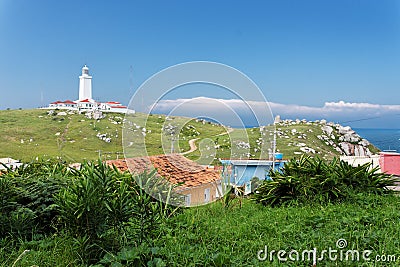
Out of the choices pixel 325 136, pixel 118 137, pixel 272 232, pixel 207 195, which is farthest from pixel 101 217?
pixel 325 136

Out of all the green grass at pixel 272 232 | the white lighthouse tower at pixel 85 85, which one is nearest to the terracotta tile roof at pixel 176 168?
the green grass at pixel 272 232

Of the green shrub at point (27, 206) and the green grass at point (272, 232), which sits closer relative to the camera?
the green grass at point (272, 232)

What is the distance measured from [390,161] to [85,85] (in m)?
13.0

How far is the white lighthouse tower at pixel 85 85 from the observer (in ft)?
50.7

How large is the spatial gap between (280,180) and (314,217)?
32.5 inches

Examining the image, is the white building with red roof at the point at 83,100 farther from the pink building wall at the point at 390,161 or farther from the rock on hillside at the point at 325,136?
the pink building wall at the point at 390,161

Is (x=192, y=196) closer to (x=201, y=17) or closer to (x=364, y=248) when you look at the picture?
(x=364, y=248)

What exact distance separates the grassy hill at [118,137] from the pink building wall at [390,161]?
0.67 meters

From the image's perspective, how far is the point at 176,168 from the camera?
328 cm

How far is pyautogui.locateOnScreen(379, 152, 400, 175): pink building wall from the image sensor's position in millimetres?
4863

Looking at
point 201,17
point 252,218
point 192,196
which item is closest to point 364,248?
point 252,218

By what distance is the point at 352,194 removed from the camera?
2.73 meters

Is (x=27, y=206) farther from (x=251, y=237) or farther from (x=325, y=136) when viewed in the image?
(x=325, y=136)

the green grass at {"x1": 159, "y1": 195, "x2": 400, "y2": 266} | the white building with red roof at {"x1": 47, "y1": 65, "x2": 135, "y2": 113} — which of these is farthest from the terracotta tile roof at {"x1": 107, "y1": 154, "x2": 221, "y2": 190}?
the white building with red roof at {"x1": 47, "y1": 65, "x2": 135, "y2": 113}
